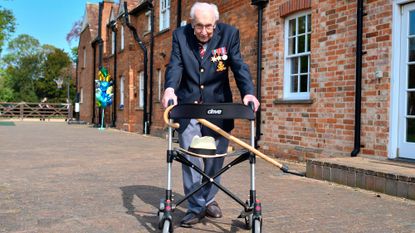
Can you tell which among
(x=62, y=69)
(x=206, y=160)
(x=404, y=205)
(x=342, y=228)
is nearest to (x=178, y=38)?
(x=206, y=160)

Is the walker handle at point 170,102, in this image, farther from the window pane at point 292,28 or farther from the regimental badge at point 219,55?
the window pane at point 292,28

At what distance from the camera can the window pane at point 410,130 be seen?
7.16 meters

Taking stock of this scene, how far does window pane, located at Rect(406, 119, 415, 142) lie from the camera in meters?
7.16

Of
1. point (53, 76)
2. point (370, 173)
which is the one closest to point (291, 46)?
point (370, 173)

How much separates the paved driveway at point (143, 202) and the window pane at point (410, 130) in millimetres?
1526

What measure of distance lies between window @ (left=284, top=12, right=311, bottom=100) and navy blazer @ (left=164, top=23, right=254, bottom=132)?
5536 millimetres

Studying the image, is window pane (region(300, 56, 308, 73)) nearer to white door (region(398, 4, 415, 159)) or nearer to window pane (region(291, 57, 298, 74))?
window pane (region(291, 57, 298, 74))

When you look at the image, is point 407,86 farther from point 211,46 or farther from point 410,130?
point 211,46

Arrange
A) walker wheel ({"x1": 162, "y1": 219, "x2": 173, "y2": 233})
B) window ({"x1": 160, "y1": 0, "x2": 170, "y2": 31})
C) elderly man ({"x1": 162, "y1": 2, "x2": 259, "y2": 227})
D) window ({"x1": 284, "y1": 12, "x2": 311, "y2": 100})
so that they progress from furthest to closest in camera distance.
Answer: window ({"x1": 160, "y1": 0, "x2": 170, "y2": 31})
window ({"x1": 284, "y1": 12, "x2": 311, "y2": 100})
elderly man ({"x1": 162, "y1": 2, "x2": 259, "y2": 227})
walker wheel ({"x1": 162, "y1": 219, "x2": 173, "y2": 233})

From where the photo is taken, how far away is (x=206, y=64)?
4.12 meters

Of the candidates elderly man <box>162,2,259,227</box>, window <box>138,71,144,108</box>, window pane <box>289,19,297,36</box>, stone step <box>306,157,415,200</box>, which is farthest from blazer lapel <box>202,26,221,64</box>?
window <box>138,71,144,108</box>

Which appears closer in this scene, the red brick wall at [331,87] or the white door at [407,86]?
the white door at [407,86]

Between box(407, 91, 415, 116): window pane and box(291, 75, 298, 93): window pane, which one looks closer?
box(407, 91, 415, 116): window pane

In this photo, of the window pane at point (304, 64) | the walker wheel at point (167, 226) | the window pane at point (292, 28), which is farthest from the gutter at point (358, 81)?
the walker wheel at point (167, 226)
